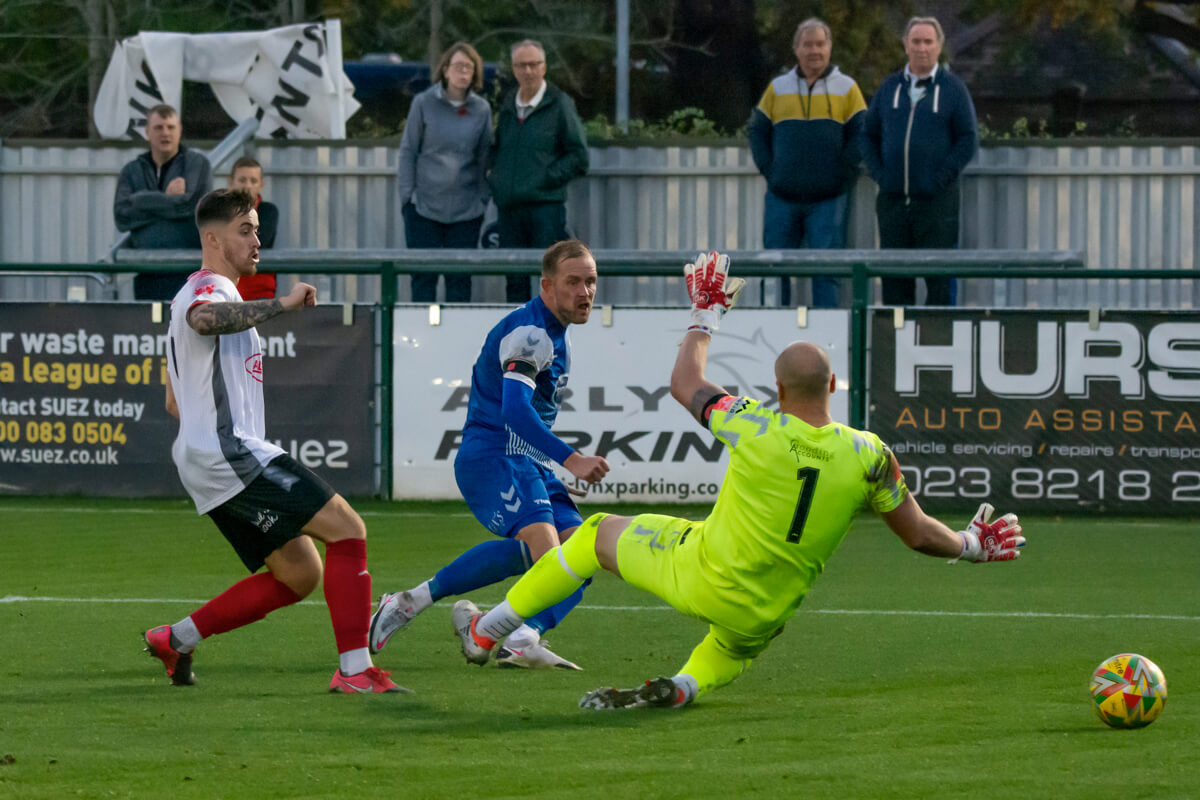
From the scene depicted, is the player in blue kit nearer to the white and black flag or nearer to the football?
the football

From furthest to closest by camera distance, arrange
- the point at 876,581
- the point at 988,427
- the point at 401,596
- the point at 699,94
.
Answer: the point at 699,94 < the point at 988,427 < the point at 876,581 < the point at 401,596

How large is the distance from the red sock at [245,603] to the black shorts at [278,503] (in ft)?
0.80

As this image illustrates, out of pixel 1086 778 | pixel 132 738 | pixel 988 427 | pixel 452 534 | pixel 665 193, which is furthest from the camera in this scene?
pixel 665 193

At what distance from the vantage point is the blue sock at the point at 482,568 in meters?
7.36

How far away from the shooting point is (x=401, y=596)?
23.5 ft

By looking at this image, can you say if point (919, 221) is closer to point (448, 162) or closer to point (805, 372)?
point (448, 162)

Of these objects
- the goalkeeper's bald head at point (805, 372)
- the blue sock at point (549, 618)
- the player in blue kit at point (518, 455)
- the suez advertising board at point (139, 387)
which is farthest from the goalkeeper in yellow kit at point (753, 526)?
the suez advertising board at point (139, 387)

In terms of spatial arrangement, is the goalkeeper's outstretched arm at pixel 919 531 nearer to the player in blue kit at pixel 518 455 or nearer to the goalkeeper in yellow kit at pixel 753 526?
the goalkeeper in yellow kit at pixel 753 526

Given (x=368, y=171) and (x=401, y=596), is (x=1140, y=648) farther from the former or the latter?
(x=368, y=171)

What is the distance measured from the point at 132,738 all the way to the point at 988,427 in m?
8.47

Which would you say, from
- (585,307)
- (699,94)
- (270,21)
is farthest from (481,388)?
(270,21)

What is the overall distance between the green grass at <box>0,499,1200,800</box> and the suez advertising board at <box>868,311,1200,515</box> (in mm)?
2299

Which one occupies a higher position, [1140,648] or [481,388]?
[481,388]

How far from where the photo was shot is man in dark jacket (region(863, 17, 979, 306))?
45.0 feet
